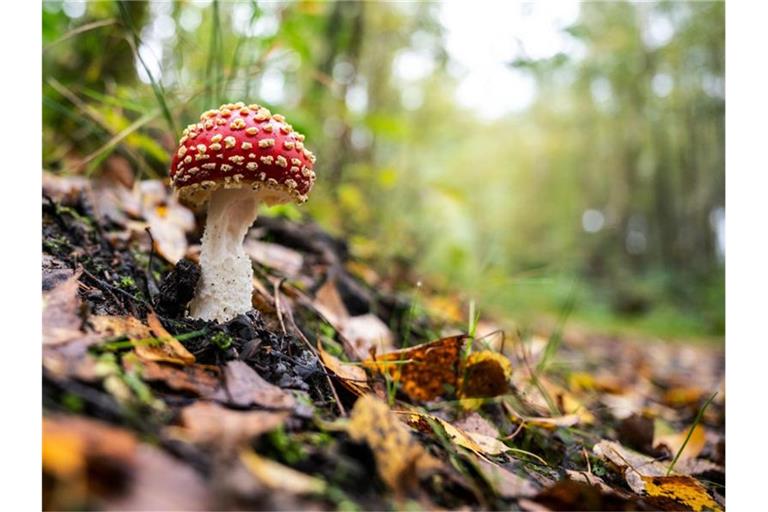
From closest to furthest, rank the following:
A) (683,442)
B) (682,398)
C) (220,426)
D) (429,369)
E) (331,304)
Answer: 1. (220,426)
2. (429,369)
3. (683,442)
4. (331,304)
5. (682,398)

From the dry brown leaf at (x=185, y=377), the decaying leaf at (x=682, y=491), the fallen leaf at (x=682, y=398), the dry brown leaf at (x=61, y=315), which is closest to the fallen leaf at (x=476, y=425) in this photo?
the decaying leaf at (x=682, y=491)

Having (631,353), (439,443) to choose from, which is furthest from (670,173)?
→ (439,443)

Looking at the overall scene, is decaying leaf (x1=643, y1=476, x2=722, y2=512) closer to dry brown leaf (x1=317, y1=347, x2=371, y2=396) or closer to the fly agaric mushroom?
dry brown leaf (x1=317, y1=347, x2=371, y2=396)

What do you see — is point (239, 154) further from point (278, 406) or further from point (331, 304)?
point (331, 304)

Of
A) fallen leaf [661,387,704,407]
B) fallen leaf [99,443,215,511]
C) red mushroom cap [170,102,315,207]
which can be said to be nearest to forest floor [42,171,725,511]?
fallen leaf [99,443,215,511]

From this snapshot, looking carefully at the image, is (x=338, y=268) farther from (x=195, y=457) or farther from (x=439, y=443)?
(x=195, y=457)

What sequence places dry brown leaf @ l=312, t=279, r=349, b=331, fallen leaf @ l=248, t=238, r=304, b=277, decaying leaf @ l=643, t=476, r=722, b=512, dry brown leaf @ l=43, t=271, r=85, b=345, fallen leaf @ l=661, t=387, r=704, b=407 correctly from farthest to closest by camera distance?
fallen leaf @ l=661, t=387, r=704, b=407, fallen leaf @ l=248, t=238, r=304, b=277, dry brown leaf @ l=312, t=279, r=349, b=331, decaying leaf @ l=643, t=476, r=722, b=512, dry brown leaf @ l=43, t=271, r=85, b=345

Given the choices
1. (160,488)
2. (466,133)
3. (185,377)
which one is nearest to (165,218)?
(185,377)

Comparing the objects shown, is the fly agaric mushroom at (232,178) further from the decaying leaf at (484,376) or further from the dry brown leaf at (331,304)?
the decaying leaf at (484,376)
